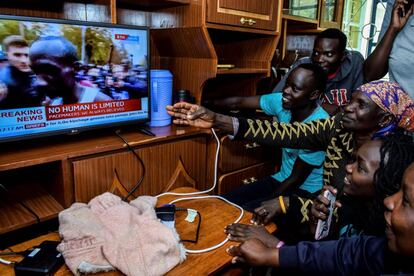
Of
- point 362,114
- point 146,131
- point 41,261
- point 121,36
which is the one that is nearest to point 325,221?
point 362,114

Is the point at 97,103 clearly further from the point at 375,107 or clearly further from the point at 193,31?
the point at 375,107

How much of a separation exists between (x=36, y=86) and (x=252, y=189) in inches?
38.2

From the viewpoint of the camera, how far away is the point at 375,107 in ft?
3.66

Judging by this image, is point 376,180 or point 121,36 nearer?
point 376,180

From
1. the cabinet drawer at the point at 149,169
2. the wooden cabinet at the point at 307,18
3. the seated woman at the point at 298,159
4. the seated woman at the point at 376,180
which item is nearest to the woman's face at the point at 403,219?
the seated woman at the point at 376,180

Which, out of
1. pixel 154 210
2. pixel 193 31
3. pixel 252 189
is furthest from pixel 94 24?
pixel 252 189

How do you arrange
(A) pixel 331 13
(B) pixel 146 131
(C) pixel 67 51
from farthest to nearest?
(A) pixel 331 13
(B) pixel 146 131
(C) pixel 67 51

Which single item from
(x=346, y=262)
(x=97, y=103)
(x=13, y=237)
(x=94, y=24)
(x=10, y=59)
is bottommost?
(x=13, y=237)

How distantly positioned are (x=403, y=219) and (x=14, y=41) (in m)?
1.06

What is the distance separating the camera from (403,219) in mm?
662

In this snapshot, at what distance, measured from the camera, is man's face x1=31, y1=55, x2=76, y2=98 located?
1.00 m

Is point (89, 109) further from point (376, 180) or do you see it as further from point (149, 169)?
point (376, 180)

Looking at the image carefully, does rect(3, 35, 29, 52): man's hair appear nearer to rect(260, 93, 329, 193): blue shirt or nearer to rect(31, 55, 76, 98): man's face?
rect(31, 55, 76, 98): man's face

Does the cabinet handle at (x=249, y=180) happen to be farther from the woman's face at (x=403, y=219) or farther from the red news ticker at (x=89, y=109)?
the woman's face at (x=403, y=219)
